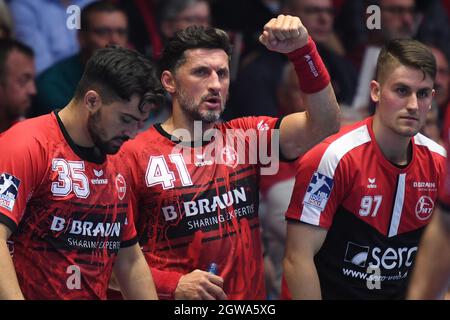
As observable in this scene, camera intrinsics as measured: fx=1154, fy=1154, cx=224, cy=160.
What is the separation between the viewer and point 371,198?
568 cm

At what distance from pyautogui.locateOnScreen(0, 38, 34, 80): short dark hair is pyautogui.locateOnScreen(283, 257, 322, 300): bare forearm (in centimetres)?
200

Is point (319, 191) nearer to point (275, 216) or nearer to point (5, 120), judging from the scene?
point (275, 216)

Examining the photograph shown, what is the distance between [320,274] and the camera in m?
5.78

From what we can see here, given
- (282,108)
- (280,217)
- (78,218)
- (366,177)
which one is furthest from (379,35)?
(78,218)

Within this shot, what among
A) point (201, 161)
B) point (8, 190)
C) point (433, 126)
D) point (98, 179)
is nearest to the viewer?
point (8, 190)

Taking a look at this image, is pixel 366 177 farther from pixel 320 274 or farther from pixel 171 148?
pixel 171 148

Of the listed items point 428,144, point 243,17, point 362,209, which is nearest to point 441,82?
point 243,17

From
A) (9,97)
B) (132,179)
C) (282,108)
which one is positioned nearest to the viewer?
(132,179)

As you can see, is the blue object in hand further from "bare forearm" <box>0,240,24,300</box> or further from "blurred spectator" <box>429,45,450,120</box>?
"blurred spectator" <box>429,45,450,120</box>

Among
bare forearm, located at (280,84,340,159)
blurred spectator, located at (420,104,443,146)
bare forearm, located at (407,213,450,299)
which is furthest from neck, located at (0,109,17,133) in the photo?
bare forearm, located at (407,213,450,299)

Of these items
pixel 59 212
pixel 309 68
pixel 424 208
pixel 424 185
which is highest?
pixel 309 68

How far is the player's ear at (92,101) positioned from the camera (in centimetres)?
514
